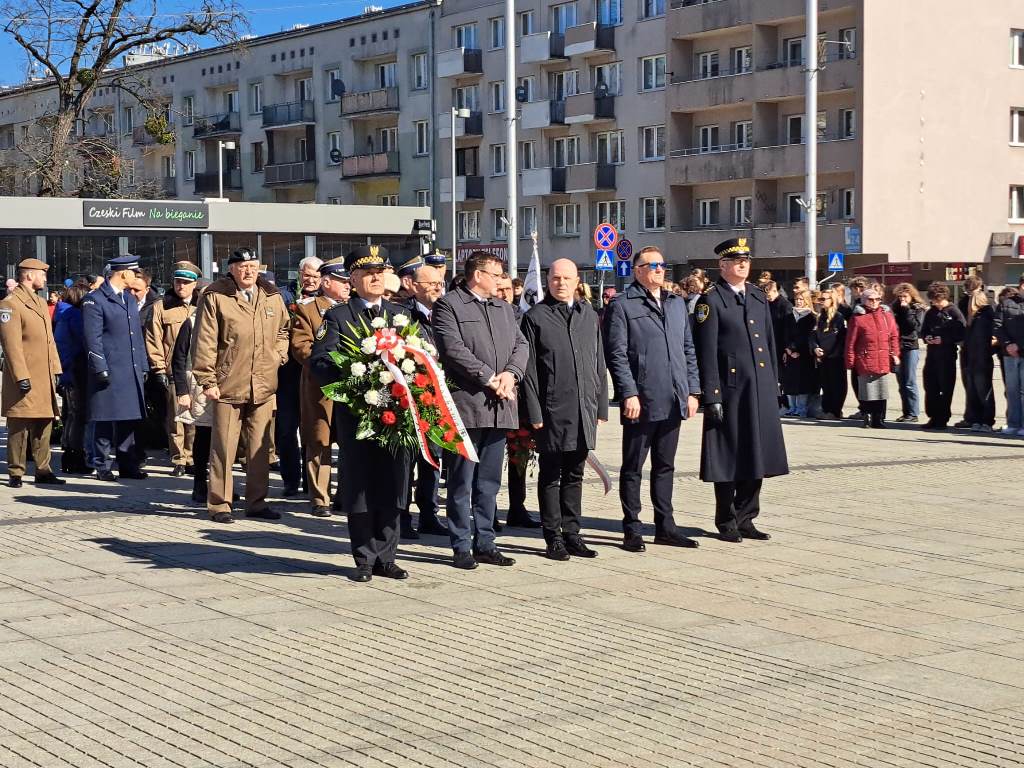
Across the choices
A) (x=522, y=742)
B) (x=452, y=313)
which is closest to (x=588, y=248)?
(x=452, y=313)

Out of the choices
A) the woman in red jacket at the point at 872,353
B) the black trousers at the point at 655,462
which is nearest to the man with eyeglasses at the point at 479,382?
the black trousers at the point at 655,462

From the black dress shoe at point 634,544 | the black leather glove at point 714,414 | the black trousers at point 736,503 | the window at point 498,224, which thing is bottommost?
the black dress shoe at point 634,544

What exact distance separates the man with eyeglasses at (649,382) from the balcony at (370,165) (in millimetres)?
60832

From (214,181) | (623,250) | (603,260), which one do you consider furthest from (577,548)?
(214,181)

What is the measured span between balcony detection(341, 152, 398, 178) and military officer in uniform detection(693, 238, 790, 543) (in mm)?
60513

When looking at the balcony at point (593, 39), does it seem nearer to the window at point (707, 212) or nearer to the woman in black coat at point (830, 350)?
the window at point (707, 212)

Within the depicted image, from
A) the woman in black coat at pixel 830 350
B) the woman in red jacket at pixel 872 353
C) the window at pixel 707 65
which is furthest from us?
the window at pixel 707 65

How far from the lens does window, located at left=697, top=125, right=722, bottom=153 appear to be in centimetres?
6075

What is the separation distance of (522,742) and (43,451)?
9555 millimetres

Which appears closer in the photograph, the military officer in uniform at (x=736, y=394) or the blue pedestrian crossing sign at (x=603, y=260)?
the military officer in uniform at (x=736, y=394)

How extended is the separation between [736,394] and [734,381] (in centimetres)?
9

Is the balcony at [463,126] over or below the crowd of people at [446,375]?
over

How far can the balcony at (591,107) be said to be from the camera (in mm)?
63812

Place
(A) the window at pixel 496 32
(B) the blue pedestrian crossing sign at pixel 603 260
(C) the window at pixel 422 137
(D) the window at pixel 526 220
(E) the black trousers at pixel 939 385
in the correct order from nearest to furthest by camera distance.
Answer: (E) the black trousers at pixel 939 385 < (B) the blue pedestrian crossing sign at pixel 603 260 < (A) the window at pixel 496 32 < (D) the window at pixel 526 220 < (C) the window at pixel 422 137
